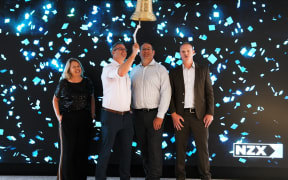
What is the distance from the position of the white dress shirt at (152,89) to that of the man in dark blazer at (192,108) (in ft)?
0.48

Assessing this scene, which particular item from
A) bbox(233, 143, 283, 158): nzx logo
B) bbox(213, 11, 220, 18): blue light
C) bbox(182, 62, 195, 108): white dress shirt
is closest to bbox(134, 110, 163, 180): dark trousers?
bbox(182, 62, 195, 108): white dress shirt

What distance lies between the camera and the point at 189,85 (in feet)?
11.0

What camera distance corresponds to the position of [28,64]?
3801mm

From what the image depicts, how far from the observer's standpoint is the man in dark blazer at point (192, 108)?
3.32m

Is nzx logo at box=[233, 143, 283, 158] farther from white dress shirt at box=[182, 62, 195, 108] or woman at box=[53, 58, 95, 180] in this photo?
woman at box=[53, 58, 95, 180]

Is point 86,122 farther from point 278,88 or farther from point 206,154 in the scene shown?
point 278,88

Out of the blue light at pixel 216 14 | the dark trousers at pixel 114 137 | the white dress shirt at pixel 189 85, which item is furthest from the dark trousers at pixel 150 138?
the blue light at pixel 216 14

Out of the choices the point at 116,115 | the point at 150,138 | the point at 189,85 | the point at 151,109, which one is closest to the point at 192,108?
the point at 189,85

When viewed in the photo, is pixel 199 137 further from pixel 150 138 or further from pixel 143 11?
pixel 143 11

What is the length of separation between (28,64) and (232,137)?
2.91m

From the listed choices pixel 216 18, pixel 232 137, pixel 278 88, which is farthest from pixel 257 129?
pixel 216 18

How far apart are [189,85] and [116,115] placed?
941 mm

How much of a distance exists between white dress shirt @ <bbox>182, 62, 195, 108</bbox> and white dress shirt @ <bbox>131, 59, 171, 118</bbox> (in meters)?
0.21

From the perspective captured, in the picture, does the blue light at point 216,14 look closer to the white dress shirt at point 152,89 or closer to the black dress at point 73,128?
the white dress shirt at point 152,89
